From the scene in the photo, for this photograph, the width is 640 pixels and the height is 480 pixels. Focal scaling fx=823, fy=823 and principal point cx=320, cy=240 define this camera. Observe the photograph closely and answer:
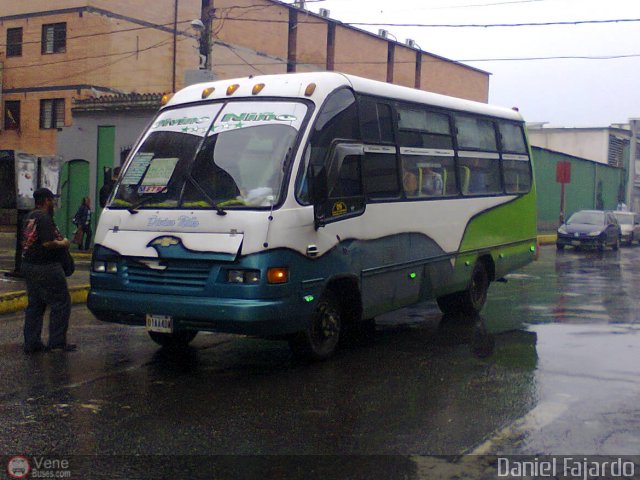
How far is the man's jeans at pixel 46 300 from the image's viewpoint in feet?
27.9

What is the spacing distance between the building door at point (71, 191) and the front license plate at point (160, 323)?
19.5 meters

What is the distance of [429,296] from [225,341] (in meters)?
2.59

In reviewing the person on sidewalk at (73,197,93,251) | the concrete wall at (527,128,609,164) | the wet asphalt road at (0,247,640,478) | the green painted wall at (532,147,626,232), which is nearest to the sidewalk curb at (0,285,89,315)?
the wet asphalt road at (0,247,640,478)

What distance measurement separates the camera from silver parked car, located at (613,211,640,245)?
35281mm

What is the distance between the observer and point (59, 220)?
2659 cm

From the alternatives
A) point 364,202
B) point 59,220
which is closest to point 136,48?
point 59,220

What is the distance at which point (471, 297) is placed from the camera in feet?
38.2

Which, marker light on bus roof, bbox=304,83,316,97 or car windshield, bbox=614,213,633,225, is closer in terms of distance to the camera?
marker light on bus roof, bbox=304,83,316,97

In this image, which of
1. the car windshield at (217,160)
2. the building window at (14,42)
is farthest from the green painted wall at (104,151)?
the car windshield at (217,160)

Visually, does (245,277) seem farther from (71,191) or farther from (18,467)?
(71,191)

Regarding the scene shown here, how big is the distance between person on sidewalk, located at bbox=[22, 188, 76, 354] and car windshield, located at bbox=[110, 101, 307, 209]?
2.59 ft

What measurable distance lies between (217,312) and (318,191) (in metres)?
1.50

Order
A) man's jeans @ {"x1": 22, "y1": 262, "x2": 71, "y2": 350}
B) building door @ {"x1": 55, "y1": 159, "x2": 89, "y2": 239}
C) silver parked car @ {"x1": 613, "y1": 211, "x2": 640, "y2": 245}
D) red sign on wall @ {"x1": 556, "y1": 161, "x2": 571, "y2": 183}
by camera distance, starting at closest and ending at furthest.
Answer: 1. man's jeans @ {"x1": 22, "y1": 262, "x2": 71, "y2": 350}
2. building door @ {"x1": 55, "y1": 159, "x2": 89, "y2": 239}
3. silver parked car @ {"x1": 613, "y1": 211, "x2": 640, "y2": 245}
4. red sign on wall @ {"x1": 556, "y1": 161, "x2": 571, "y2": 183}

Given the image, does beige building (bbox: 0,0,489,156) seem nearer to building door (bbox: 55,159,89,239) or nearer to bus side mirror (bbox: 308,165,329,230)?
building door (bbox: 55,159,89,239)
